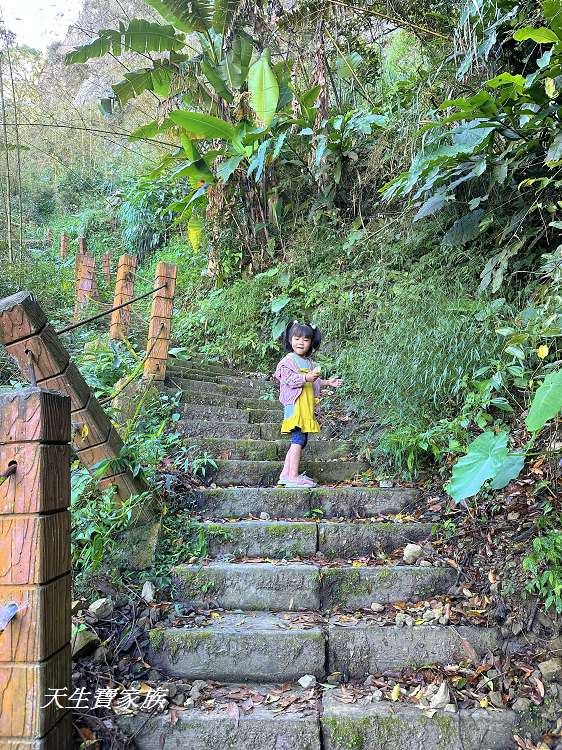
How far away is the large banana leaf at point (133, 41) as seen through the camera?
6.52 m

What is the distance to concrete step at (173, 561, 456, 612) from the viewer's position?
2.74 meters

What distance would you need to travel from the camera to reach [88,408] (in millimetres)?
2715

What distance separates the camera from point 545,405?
212 cm

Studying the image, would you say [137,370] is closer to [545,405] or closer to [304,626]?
[304,626]

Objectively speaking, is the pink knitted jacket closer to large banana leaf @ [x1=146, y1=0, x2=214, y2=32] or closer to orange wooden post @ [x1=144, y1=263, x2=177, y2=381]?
orange wooden post @ [x1=144, y1=263, x2=177, y2=381]

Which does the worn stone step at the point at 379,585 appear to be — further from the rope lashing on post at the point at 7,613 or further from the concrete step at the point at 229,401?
the concrete step at the point at 229,401

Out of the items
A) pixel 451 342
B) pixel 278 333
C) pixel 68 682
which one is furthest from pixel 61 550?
pixel 278 333

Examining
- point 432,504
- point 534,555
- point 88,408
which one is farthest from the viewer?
point 432,504

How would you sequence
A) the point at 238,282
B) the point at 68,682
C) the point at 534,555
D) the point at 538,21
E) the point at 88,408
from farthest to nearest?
the point at 238,282
the point at 538,21
the point at 88,408
the point at 534,555
the point at 68,682

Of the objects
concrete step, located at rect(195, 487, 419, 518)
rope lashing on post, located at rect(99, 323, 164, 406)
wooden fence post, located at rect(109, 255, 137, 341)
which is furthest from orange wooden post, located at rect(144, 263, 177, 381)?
concrete step, located at rect(195, 487, 419, 518)

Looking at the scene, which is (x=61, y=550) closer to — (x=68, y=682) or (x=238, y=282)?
(x=68, y=682)

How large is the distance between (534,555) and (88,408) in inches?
90.4

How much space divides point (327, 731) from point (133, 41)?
25.3ft

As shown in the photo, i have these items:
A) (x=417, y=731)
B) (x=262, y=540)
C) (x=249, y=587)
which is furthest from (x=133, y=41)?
(x=417, y=731)
